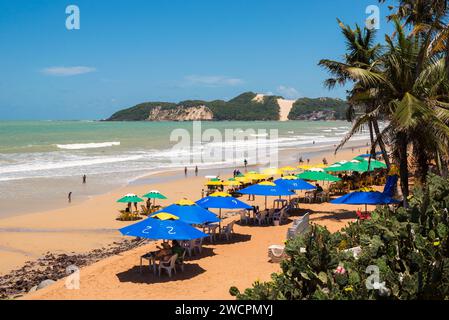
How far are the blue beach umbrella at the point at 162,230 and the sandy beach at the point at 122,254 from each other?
3.44 feet

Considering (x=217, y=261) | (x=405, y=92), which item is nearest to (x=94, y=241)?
(x=217, y=261)

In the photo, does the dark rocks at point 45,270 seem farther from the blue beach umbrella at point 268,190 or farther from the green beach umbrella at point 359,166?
the green beach umbrella at point 359,166

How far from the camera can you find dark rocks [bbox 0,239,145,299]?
35.6 ft

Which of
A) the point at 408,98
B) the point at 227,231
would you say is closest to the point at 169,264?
the point at 227,231

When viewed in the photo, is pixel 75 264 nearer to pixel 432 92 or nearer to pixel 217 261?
pixel 217 261

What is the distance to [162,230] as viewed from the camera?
10.2m

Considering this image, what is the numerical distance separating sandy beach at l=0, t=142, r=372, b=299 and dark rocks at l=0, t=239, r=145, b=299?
0.50m

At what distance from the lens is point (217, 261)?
38.5 feet

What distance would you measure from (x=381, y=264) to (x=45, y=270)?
379 inches

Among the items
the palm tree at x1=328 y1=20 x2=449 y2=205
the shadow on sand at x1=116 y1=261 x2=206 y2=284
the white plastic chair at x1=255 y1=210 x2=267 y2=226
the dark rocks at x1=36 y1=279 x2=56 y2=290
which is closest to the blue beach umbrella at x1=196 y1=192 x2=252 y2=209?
the white plastic chair at x1=255 y1=210 x2=267 y2=226

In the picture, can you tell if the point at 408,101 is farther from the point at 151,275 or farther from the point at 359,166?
the point at 359,166

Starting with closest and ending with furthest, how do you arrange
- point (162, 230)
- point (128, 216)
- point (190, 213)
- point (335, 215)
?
point (162, 230) → point (190, 213) → point (335, 215) → point (128, 216)

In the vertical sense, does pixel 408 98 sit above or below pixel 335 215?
above
